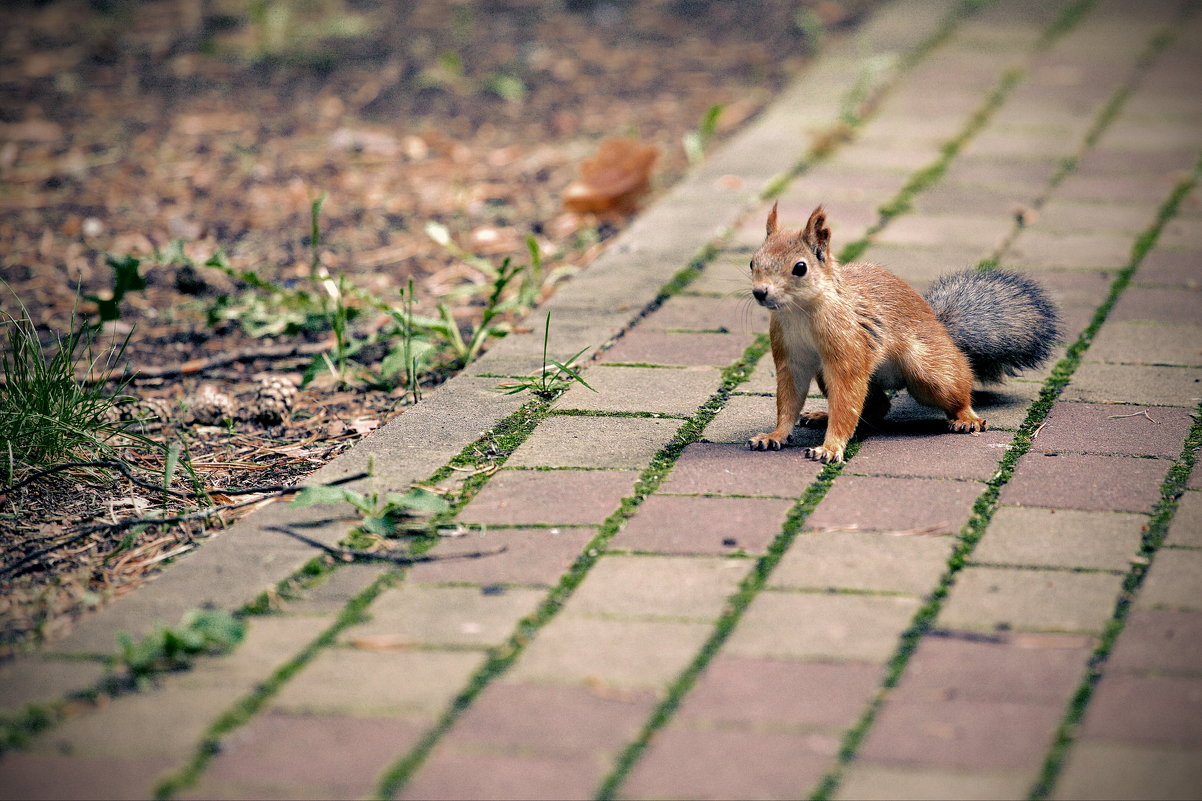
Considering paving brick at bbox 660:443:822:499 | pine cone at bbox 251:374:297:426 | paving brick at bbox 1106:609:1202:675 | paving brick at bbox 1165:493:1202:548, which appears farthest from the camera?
pine cone at bbox 251:374:297:426

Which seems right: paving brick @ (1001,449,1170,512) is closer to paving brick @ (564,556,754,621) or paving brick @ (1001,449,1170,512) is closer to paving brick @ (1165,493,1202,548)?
paving brick @ (1165,493,1202,548)

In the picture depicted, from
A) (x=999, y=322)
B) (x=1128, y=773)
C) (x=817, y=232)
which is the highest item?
(x=817, y=232)

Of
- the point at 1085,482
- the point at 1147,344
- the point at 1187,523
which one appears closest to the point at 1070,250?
the point at 1147,344

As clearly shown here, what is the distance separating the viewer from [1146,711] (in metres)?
2.36

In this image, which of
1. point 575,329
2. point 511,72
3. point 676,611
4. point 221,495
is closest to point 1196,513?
point 676,611

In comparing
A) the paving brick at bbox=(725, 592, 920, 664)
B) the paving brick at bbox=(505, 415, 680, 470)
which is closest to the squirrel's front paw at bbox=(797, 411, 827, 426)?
the paving brick at bbox=(505, 415, 680, 470)

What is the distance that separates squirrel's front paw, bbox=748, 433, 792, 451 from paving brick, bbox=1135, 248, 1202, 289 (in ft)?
6.63

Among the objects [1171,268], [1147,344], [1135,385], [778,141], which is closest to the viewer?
[1135,385]

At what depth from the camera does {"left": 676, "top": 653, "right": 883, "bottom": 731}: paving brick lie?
237 centimetres

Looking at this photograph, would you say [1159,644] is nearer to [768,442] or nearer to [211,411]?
[768,442]

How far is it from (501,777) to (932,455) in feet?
5.67

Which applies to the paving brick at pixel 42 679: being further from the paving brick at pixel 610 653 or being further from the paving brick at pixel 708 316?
the paving brick at pixel 708 316

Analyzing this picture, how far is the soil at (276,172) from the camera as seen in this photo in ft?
12.2

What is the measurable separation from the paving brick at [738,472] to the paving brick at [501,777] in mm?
1144
